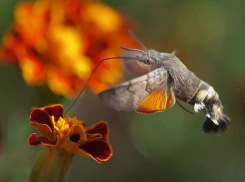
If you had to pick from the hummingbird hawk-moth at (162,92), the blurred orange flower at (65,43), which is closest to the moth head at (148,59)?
the hummingbird hawk-moth at (162,92)

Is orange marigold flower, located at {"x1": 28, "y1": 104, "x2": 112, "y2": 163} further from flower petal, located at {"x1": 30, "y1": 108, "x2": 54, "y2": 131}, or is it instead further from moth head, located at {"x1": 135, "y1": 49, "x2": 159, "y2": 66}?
moth head, located at {"x1": 135, "y1": 49, "x2": 159, "y2": 66}

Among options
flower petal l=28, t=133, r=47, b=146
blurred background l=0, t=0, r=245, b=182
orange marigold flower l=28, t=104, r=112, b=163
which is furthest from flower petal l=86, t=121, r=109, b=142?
blurred background l=0, t=0, r=245, b=182

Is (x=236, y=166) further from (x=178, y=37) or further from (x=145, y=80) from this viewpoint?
(x=145, y=80)

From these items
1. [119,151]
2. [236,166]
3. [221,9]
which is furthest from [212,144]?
[221,9]

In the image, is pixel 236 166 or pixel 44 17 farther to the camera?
pixel 236 166

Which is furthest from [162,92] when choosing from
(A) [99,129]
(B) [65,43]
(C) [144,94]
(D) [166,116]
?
(D) [166,116]

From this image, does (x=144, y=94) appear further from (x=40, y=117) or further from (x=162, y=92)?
(x=40, y=117)

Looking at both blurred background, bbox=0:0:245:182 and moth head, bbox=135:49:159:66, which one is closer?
moth head, bbox=135:49:159:66
